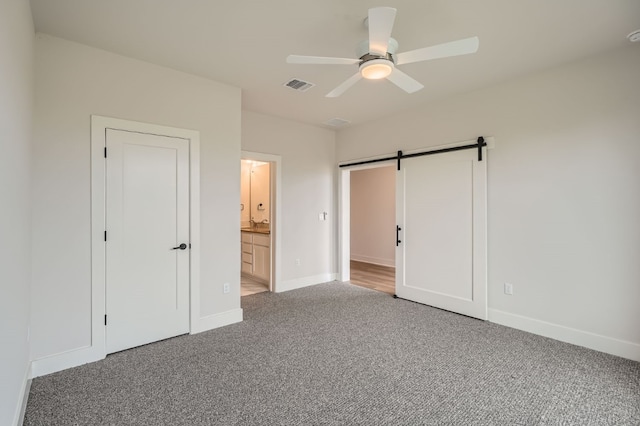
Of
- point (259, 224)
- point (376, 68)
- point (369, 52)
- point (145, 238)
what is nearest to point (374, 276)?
point (259, 224)

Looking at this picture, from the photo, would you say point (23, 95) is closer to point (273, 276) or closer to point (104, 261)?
point (104, 261)

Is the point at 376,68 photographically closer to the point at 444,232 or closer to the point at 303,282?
the point at 444,232

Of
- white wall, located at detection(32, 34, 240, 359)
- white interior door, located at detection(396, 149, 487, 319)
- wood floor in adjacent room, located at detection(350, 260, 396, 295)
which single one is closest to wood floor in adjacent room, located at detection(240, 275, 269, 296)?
wood floor in adjacent room, located at detection(350, 260, 396, 295)

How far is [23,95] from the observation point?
6.66 ft

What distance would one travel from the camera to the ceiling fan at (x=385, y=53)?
1.84m

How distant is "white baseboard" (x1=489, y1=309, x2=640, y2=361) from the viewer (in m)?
2.79

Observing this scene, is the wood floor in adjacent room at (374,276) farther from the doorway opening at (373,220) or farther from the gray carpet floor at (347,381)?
the gray carpet floor at (347,381)

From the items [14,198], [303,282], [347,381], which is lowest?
[347,381]

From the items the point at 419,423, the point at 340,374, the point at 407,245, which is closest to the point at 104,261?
the point at 340,374

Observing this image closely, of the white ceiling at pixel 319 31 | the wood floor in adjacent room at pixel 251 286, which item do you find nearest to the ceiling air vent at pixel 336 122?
the white ceiling at pixel 319 31

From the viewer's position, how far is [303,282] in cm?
529

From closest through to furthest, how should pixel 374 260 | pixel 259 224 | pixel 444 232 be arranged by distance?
pixel 444 232
pixel 259 224
pixel 374 260

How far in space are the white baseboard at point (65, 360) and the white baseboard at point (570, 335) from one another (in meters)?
4.21

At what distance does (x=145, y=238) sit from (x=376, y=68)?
2657 millimetres
